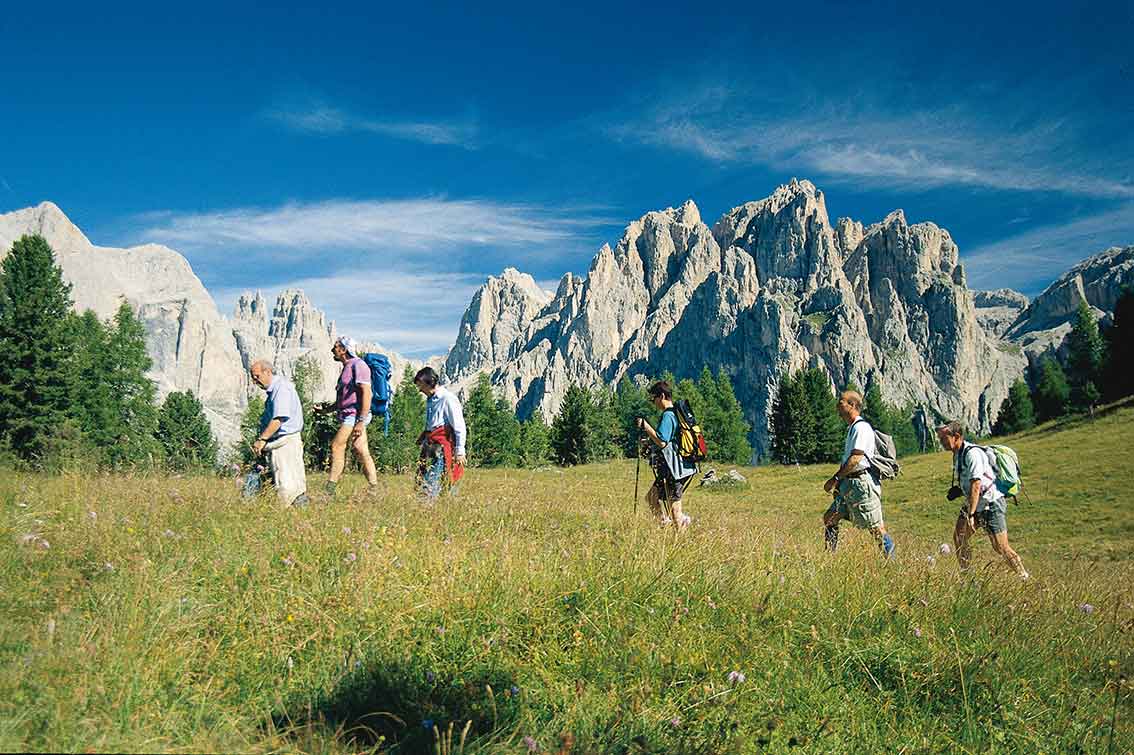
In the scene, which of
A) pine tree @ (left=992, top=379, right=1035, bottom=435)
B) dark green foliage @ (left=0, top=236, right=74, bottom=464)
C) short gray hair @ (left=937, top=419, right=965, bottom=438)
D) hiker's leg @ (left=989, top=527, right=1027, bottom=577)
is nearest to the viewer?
hiker's leg @ (left=989, top=527, right=1027, bottom=577)

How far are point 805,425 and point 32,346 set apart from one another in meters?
74.3

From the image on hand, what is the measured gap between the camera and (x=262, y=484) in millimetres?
7988

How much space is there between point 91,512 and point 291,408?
2994mm

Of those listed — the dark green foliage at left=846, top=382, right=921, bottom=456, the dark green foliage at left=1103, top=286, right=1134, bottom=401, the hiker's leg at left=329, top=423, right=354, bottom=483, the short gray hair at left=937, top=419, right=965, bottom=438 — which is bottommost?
the dark green foliage at left=846, top=382, right=921, bottom=456

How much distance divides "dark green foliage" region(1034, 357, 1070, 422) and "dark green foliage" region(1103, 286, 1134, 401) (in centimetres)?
2164

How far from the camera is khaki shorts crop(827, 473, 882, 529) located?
8.47 meters

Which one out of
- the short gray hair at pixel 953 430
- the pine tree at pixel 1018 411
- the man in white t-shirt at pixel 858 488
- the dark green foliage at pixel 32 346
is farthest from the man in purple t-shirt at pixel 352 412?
the pine tree at pixel 1018 411

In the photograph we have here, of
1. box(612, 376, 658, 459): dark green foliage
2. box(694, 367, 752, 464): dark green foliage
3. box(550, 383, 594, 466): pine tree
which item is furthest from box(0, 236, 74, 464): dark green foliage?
box(694, 367, 752, 464): dark green foliage

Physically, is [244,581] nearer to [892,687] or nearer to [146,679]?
[146,679]

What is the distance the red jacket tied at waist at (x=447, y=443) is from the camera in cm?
965

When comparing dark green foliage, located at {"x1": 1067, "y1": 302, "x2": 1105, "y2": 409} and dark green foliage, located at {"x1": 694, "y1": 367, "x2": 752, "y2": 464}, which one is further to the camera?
dark green foliage, located at {"x1": 1067, "y1": 302, "x2": 1105, "y2": 409}

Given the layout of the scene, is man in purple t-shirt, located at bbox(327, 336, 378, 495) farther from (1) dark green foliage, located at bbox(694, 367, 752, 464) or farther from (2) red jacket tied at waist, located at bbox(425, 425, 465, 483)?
(1) dark green foliage, located at bbox(694, 367, 752, 464)

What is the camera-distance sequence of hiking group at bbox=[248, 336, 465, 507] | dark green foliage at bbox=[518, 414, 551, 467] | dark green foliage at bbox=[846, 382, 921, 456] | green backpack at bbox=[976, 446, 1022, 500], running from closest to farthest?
hiking group at bbox=[248, 336, 465, 507] → green backpack at bbox=[976, 446, 1022, 500] → dark green foliage at bbox=[518, 414, 551, 467] → dark green foliage at bbox=[846, 382, 921, 456]

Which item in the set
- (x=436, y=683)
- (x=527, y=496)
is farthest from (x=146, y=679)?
(x=527, y=496)
